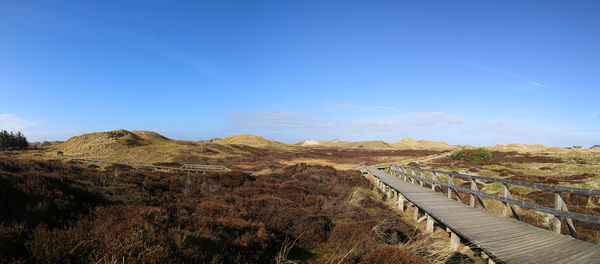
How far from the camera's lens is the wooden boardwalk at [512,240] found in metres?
4.69

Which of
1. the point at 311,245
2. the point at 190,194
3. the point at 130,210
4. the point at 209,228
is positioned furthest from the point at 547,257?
the point at 190,194

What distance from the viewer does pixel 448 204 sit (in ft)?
31.3

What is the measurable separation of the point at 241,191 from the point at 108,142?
141 ft

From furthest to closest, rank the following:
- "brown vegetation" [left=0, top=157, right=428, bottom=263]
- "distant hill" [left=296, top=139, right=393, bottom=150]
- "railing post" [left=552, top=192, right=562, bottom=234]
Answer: "distant hill" [left=296, top=139, right=393, bottom=150], "railing post" [left=552, top=192, right=562, bottom=234], "brown vegetation" [left=0, top=157, right=428, bottom=263]

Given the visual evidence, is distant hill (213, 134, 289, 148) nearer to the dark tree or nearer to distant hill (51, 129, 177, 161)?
distant hill (51, 129, 177, 161)

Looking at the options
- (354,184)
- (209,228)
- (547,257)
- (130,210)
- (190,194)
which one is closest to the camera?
(547,257)

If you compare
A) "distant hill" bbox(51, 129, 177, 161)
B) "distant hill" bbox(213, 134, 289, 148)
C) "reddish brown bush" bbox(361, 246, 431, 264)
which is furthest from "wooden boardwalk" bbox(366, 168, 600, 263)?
"distant hill" bbox(213, 134, 289, 148)

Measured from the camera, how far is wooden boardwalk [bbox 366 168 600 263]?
15.4 ft

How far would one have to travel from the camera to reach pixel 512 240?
18.5ft

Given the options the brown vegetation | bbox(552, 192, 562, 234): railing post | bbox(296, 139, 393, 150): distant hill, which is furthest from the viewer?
bbox(296, 139, 393, 150): distant hill

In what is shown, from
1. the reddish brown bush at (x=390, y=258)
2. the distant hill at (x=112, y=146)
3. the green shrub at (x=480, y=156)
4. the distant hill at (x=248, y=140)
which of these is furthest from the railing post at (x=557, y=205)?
the distant hill at (x=248, y=140)

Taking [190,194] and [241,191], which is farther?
[241,191]

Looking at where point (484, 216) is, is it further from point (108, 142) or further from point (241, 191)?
point (108, 142)

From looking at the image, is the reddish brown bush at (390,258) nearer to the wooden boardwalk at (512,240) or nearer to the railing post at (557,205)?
the wooden boardwalk at (512,240)
